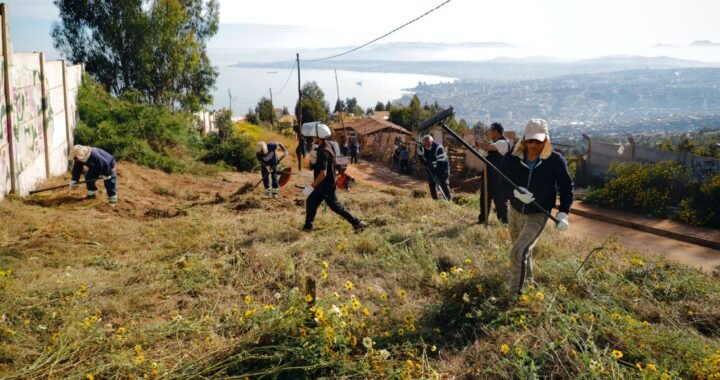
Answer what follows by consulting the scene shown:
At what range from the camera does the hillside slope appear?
3.50 metres

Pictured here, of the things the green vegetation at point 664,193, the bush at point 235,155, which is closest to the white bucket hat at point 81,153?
the bush at point 235,155

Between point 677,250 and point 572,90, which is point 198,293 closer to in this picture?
point 677,250

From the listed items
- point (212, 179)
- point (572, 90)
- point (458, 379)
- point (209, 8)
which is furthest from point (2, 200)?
point (572, 90)

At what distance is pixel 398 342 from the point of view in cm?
394

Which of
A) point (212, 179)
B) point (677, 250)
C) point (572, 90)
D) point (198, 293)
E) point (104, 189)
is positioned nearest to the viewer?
point (198, 293)

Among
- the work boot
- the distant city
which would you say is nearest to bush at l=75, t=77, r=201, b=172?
the work boot

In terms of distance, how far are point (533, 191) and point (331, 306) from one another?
206 centimetres

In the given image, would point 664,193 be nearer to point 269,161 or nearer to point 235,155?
point 269,161

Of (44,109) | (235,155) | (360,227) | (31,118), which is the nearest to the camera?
(360,227)

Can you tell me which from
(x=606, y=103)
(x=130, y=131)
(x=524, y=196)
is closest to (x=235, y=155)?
(x=130, y=131)

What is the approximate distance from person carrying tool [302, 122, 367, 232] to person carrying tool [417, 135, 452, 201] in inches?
108

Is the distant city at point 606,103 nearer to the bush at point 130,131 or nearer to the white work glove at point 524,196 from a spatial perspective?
the bush at point 130,131

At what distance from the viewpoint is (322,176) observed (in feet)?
22.1

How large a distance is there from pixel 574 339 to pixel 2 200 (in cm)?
834
